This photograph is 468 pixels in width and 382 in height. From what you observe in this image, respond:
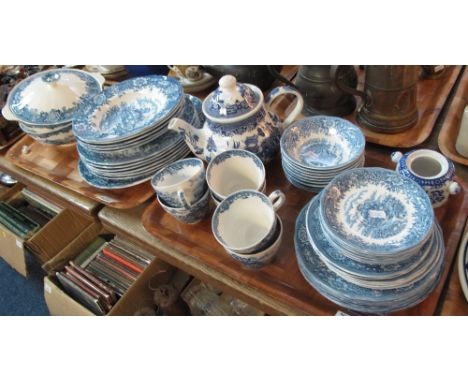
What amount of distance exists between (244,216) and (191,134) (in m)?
0.21

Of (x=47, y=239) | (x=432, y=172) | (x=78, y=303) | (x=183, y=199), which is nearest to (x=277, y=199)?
(x=183, y=199)

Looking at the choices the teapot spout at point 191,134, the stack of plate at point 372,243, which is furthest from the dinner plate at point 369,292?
the teapot spout at point 191,134

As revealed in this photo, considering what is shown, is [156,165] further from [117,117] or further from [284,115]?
[284,115]

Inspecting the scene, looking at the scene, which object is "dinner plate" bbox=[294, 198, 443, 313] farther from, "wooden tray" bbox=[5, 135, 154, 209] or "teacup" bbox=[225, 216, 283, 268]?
"wooden tray" bbox=[5, 135, 154, 209]

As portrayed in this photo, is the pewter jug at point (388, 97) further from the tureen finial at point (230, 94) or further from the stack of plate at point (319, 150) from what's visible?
the tureen finial at point (230, 94)

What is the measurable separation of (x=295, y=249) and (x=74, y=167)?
2.10ft

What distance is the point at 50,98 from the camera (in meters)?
0.97

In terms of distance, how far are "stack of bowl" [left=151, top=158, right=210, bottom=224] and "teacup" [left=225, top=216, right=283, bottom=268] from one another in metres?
0.14

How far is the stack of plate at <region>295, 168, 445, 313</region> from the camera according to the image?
552mm

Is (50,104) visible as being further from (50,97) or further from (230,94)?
(230,94)

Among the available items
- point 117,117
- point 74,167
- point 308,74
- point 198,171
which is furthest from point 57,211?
point 308,74

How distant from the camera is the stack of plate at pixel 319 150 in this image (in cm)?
72

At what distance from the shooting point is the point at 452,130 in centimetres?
83

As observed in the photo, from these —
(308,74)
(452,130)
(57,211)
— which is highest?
(308,74)
